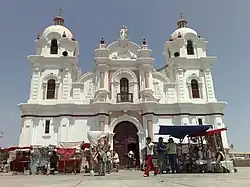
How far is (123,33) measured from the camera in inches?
1107

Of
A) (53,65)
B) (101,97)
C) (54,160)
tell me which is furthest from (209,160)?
(53,65)

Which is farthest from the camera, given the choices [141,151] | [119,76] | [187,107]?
[119,76]

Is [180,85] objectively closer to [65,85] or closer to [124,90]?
[124,90]

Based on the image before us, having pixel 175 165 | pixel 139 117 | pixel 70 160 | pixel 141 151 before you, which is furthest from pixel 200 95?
pixel 70 160

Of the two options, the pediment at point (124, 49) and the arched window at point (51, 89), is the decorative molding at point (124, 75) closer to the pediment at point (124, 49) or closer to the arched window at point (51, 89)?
the pediment at point (124, 49)

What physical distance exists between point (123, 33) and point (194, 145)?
16.8 meters

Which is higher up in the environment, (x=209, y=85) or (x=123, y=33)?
(x=123, y=33)

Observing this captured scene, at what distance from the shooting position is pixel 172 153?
13.7 meters

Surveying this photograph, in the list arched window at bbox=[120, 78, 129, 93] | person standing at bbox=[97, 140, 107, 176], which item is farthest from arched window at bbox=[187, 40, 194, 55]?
person standing at bbox=[97, 140, 107, 176]

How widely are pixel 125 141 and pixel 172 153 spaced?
10.5m

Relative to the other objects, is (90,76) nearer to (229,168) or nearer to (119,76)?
(119,76)

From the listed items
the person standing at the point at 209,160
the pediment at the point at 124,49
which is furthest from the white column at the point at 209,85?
the person standing at the point at 209,160

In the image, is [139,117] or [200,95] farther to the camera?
[200,95]

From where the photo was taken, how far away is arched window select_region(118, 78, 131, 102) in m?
24.9
